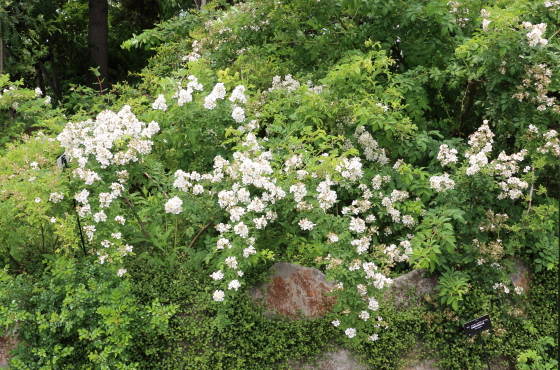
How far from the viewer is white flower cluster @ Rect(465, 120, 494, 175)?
14.1 feet

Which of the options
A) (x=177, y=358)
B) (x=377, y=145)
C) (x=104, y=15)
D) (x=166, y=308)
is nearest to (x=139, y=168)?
(x=166, y=308)

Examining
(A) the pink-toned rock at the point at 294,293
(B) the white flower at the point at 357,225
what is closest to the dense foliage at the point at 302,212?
(B) the white flower at the point at 357,225

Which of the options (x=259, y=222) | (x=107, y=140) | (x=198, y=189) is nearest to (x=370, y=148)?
(x=259, y=222)

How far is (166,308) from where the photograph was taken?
398 centimetres

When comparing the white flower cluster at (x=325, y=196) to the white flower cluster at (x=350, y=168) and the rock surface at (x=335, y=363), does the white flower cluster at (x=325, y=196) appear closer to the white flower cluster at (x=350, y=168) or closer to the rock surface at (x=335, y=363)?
the white flower cluster at (x=350, y=168)

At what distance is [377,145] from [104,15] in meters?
7.89

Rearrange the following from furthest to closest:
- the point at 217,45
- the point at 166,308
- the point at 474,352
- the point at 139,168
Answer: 1. the point at 217,45
2. the point at 474,352
3. the point at 139,168
4. the point at 166,308

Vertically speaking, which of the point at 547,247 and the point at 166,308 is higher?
the point at 166,308

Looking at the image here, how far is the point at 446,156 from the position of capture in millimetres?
4523

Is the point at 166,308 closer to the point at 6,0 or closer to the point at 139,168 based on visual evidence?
the point at 139,168

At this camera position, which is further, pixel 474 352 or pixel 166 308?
pixel 474 352

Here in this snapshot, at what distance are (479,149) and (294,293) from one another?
210 centimetres

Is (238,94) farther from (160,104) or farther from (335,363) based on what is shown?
(335,363)

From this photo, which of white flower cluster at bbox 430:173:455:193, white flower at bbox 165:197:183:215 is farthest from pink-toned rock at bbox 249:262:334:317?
white flower cluster at bbox 430:173:455:193
